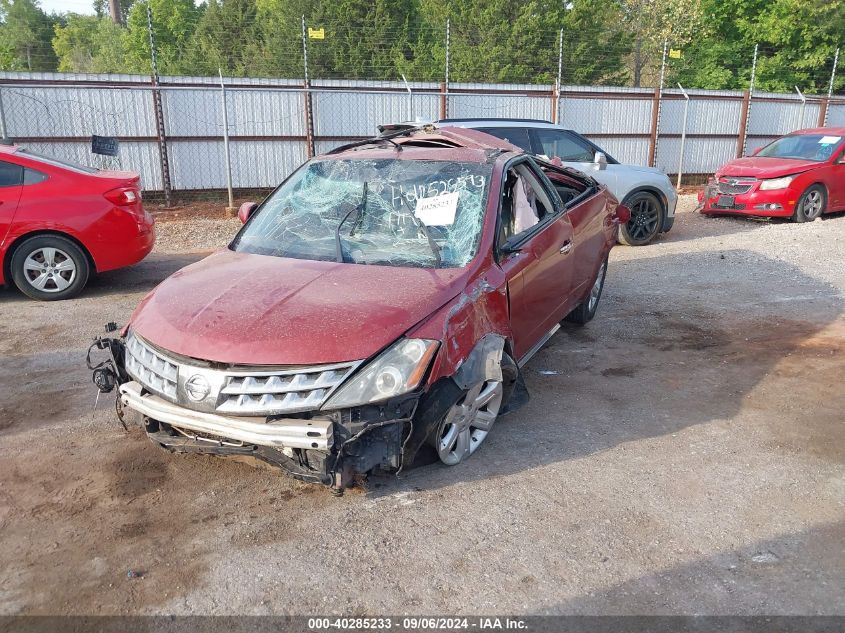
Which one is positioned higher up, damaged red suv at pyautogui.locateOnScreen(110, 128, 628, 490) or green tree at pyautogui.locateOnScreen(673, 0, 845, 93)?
green tree at pyautogui.locateOnScreen(673, 0, 845, 93)

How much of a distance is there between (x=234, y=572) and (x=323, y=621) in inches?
19.7

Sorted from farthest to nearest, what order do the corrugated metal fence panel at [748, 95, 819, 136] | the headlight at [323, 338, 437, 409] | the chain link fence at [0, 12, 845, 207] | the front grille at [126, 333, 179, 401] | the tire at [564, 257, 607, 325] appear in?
1. the corrugated metal fence panel at [748, 95, 819, 136]
2. the chain link fence at [0, 12, 845, 207]
3. the tire at [564, 257, 607, 325]
4. the front grille at [126, 333, 179, 401]
5. the headlight at [323, 338, 437, 409]

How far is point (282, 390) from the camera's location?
121 inches

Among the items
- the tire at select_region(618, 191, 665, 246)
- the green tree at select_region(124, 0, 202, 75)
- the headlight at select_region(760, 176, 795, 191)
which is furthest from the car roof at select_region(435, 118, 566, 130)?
the green tree at select_region(124, 0, 202, 75)

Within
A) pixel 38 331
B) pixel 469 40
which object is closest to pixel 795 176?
pixel 38 331

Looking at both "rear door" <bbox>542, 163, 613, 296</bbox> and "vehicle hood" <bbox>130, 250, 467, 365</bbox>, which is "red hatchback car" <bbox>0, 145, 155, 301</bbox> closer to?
"vehicle hood" <bbox>130, 250, 467, 365</bbox>

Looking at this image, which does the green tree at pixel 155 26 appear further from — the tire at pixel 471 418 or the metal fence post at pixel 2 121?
the tire at pixel 471 418

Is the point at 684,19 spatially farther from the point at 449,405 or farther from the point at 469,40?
the point at 449,405

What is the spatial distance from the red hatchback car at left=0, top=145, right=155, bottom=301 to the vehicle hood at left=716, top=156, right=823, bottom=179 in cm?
958

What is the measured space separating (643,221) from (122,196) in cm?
705

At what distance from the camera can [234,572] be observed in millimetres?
2938

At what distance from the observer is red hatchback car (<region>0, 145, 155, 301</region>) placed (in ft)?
22.6

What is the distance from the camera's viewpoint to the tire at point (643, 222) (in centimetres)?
1010

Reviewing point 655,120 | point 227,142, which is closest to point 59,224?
point 227,142
